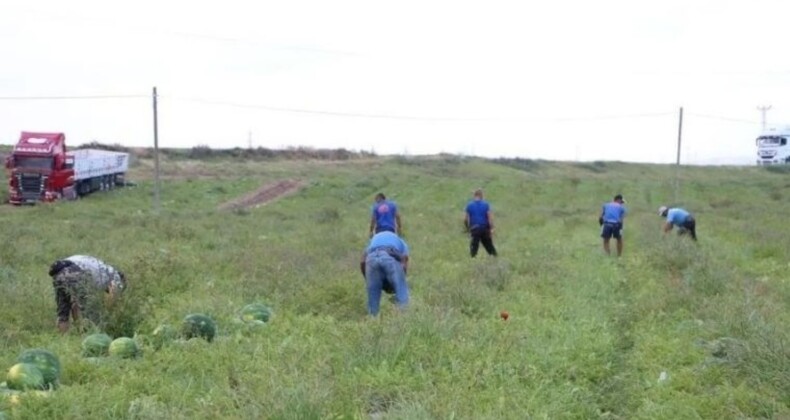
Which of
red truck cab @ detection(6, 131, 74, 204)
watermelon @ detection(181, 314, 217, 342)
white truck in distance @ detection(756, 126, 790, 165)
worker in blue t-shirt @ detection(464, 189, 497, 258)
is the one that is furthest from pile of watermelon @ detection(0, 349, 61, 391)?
white truck in distance @ detection(756, 126, 790, 165)

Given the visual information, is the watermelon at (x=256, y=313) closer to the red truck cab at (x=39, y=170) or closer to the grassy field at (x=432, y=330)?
the grassy field at (x=432, y=330)

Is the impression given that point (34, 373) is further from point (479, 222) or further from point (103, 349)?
point (479, 222)

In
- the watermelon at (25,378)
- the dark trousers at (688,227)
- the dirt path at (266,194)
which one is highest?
the dark trousers at (688,227)

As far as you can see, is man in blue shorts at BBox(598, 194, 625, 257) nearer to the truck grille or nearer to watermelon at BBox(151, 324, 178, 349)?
watermelon at BBox(151, 324, 178, 349)

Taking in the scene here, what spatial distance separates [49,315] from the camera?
9.75 meters

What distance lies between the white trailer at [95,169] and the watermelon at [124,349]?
117 feet

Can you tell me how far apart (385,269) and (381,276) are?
14 centimetres

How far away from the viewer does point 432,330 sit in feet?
24.4

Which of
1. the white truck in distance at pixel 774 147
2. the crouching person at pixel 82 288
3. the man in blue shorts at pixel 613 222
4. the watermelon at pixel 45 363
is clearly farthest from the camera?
the white truck in distance at pixel 774 147

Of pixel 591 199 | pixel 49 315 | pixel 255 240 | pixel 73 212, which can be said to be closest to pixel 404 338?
pixel 49 315

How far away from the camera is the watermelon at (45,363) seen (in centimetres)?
656

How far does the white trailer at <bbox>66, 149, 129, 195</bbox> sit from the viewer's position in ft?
135

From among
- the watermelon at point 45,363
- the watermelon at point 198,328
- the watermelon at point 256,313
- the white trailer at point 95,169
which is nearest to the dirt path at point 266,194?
the white trailer at point 95,169

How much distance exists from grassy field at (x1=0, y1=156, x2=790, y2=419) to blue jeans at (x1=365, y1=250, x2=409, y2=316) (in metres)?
0.21
